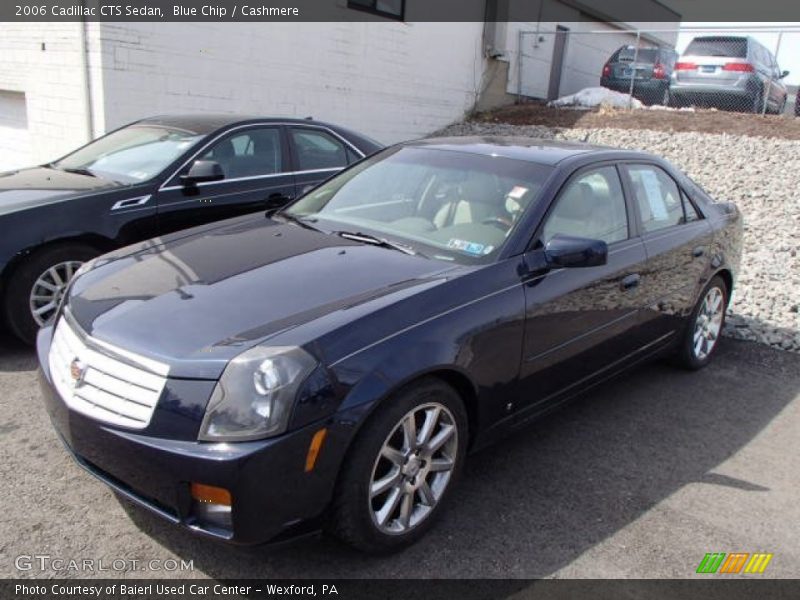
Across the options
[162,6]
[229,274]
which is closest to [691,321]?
[229,274]

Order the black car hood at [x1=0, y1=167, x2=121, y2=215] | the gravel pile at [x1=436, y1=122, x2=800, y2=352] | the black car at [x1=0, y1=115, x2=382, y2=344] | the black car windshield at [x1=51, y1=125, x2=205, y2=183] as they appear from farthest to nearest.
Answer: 1. the gravel pile at [x1=436, y1=122, x2=800, y2=352]
2. the black car windshield at [x1=51, y1=125, x2=205, y2=183]
3. the black car hood at [x1=0, y1=167, x2=121, y2=215]
4. the black car at [x1=0, y1=115, x2=382, y2=344]

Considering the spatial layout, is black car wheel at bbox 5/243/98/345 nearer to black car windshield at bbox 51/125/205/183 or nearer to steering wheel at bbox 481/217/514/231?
black car windshield at bbox 51/125/205/183

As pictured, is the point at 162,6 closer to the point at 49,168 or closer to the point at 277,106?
the point at 277,106

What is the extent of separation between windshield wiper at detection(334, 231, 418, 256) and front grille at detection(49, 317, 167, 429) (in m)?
1.34

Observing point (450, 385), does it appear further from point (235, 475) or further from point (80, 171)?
point (80, 171)

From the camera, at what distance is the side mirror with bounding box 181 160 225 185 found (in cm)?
511

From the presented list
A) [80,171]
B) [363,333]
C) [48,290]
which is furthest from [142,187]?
[363,333]

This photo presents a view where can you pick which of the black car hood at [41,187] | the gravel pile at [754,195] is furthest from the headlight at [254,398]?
the gravel pile at [754,195]

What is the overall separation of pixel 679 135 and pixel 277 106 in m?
7.28

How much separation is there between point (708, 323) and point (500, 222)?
2533mm

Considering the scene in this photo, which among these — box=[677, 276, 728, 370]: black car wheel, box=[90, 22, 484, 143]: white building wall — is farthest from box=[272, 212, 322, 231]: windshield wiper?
box=[90, 22, 484, 143]: white building wall

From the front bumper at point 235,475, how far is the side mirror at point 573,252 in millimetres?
1453

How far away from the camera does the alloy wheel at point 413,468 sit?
2678 mm

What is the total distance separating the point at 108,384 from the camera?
2.53 meters
